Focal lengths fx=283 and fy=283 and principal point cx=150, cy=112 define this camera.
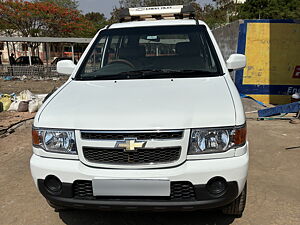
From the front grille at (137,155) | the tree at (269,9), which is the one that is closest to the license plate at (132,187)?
the front grille at (137,155)

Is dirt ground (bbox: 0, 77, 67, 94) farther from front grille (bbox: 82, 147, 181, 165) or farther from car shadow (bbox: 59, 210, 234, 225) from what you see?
front grille (bbox: 82, 147, 181, 165)

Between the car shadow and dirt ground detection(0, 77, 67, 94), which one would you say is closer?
the car shadow

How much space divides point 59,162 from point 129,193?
555 millimetres

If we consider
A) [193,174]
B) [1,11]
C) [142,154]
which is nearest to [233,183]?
[193,174]

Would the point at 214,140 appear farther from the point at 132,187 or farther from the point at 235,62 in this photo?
the point at 235,62

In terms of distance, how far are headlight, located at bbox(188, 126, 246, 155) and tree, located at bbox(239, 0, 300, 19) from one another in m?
26.5

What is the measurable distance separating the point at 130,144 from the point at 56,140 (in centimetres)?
57

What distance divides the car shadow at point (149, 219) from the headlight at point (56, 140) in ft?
2.96

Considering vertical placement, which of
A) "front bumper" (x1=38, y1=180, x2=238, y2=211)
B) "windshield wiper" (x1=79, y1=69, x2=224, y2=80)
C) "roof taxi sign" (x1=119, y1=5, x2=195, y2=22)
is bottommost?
"front bumper" (x1=38, y1=180, x2=238, y2=211)

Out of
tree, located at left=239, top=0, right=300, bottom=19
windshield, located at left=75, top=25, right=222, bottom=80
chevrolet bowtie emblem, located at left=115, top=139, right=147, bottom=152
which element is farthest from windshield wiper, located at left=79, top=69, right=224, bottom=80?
tree, located at left=239, top=0, right=300, bottom=19

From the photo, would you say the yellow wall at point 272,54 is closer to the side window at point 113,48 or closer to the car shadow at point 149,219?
the side window at point 113,48

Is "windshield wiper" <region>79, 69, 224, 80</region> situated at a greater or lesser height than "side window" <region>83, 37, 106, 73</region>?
lesser

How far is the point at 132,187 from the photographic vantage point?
6.21 feet

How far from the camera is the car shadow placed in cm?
254
